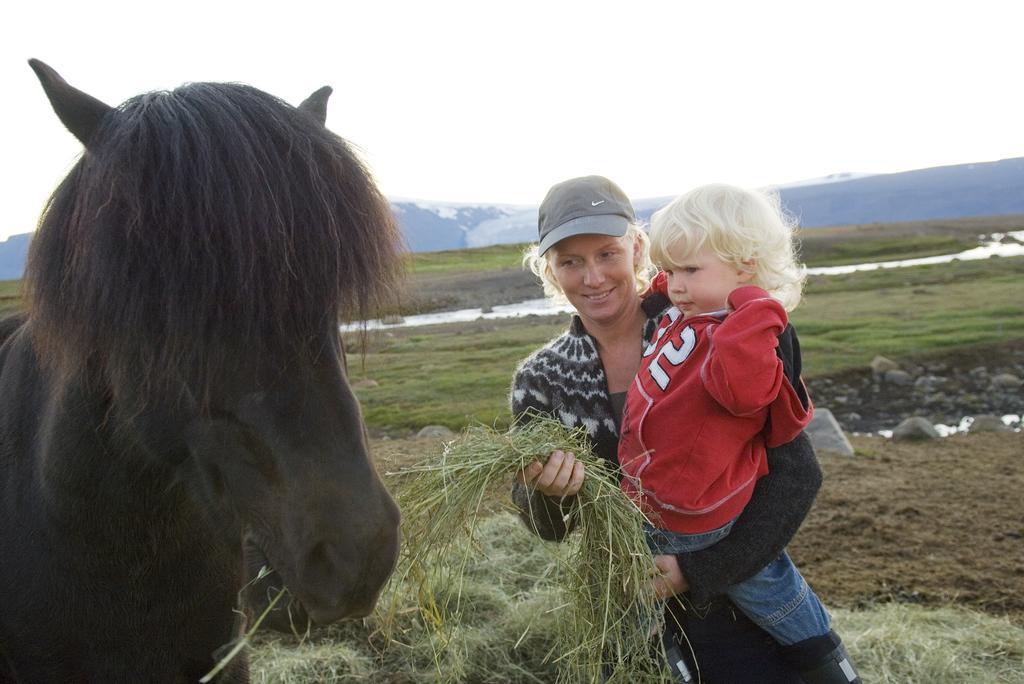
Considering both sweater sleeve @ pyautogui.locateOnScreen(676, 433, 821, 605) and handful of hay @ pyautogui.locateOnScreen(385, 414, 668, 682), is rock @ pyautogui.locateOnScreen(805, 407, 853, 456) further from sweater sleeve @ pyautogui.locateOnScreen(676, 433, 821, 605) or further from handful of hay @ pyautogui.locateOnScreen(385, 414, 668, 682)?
handful of hay @ pyautogui.locateOnScreen(385, 414, 668, 682)

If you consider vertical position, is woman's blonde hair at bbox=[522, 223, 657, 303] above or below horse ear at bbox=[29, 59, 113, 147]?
below

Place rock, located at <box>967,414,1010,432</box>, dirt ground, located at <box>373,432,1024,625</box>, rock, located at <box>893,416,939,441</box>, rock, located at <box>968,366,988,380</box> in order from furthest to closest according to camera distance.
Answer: rock, located at <box>968,366,988,380</box> → rock, located at <box>967,414,1010,432</box> → rock, located at <box>893,416,939,441</box> → dirt ground, located at <box>373,432,1024,625</box>

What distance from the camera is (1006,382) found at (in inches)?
504

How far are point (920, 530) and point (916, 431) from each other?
406 cm

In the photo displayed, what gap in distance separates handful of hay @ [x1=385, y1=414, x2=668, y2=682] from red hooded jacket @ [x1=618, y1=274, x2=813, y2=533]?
16 cm

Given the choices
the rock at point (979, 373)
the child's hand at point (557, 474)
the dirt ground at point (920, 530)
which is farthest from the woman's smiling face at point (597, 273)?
the rock at point (979, 373)

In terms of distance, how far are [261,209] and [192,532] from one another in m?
0.92

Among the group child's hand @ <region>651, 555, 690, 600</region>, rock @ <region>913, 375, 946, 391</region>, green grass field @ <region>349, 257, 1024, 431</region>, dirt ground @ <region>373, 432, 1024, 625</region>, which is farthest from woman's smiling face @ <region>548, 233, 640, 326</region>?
rock @ <region>913, 375, 946, 391</region>

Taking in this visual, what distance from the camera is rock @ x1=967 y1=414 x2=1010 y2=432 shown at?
10.0 meters

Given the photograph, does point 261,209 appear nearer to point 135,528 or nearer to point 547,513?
point 135,528

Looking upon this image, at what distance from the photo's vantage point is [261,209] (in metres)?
1.66

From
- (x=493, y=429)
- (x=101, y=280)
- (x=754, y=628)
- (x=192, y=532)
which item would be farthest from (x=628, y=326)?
(x=101, y=280)

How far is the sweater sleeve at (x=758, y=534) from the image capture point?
266cm

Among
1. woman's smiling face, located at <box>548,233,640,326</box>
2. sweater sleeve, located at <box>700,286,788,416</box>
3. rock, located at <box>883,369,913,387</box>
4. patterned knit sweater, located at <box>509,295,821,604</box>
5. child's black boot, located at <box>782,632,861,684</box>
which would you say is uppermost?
woman's smiling face, located at <box>548,233,640,326</box>
